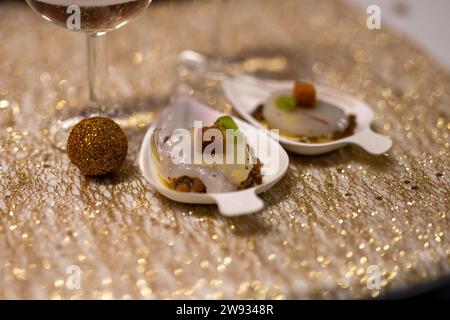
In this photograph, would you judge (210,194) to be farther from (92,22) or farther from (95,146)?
(92,22)

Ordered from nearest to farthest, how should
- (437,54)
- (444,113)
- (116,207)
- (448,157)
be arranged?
(116,207)
(448,157)
(444,113)
(437,54)

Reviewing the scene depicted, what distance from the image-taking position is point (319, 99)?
40.1 inches

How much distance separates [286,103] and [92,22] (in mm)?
310

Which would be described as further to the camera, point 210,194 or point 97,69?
point 97,69

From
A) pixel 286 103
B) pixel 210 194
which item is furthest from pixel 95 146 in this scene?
pixel 286 103

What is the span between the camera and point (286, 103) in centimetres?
96

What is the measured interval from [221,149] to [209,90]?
35 centimetres

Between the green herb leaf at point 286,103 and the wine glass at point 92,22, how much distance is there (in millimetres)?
246

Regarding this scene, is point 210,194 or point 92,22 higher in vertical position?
A: point 92,22

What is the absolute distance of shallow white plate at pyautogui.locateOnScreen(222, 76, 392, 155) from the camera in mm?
904

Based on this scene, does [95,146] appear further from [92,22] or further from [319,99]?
[319,99]

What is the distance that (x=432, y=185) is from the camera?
0.86 meters
